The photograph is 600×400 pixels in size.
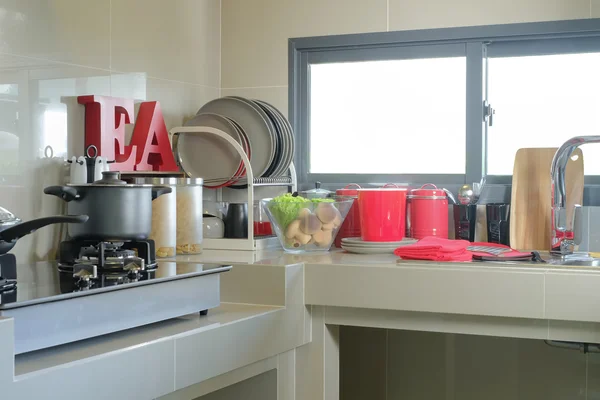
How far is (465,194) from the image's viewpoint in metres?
2.42

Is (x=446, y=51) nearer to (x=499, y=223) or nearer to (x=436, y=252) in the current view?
(x=499, y=223)

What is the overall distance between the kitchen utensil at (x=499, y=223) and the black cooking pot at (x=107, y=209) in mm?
1146

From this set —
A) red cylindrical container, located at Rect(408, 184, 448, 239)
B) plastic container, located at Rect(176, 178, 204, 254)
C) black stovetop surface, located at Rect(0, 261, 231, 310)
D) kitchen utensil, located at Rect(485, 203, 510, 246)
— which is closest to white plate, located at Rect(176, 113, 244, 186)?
plastic container, located at Rect(176, 178, 204, 254)

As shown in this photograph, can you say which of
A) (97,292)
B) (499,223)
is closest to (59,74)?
(97,292)

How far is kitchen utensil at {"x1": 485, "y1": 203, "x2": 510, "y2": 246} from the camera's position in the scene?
238 centimetres

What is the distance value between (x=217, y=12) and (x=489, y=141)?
1.07 meters

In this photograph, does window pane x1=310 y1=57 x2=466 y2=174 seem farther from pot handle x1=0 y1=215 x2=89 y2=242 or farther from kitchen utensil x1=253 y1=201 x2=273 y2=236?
pot handle x1=0 y1=215 x2=89 y2=242

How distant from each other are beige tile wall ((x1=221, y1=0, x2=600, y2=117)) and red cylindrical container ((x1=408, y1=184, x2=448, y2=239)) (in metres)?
0.58

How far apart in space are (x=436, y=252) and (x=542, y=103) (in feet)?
2.76

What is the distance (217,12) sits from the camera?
2.86 meters

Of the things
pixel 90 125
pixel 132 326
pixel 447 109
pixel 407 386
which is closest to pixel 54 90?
pixel 90 125

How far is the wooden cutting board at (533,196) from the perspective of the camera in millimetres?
2328

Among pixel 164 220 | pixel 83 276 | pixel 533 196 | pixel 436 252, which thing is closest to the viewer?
pixel 83 276

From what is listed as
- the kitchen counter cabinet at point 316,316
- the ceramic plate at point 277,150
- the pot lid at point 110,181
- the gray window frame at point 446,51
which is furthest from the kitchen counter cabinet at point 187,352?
the gray window frame at point 446,51
